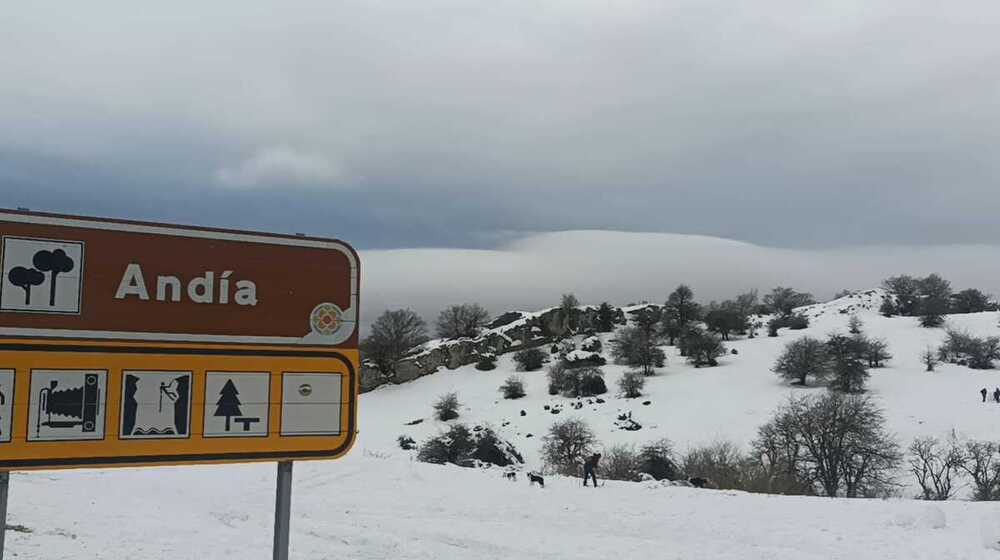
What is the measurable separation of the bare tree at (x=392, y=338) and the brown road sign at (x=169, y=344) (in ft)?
233

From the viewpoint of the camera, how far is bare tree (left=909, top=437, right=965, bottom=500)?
30.0 meters

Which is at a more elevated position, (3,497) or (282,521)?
(3,497)

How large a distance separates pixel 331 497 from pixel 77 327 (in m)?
16.2

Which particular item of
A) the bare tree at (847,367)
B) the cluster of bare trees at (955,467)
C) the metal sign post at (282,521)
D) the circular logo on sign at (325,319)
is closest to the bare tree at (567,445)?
the cluster of bare trees at (955,467)

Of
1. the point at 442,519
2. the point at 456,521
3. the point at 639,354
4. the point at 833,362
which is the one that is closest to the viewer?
the point at 456,521

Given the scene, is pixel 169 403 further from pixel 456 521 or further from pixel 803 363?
pixel 803 363

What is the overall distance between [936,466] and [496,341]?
52763 mm

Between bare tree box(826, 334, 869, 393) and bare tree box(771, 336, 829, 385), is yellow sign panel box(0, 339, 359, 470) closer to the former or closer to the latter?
bare tree box(826, 334, 869, 393)

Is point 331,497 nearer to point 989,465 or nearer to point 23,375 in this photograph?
point 23,375

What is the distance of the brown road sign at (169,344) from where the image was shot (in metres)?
3.71

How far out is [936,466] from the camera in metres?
33.9

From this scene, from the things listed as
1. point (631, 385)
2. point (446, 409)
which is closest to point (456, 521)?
point (446, 409)

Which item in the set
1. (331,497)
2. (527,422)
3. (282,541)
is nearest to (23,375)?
(282,541)

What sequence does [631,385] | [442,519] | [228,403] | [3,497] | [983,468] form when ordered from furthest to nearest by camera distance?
[631,385] < [983,468] < [442,519] < [228,403] < [3,497]
